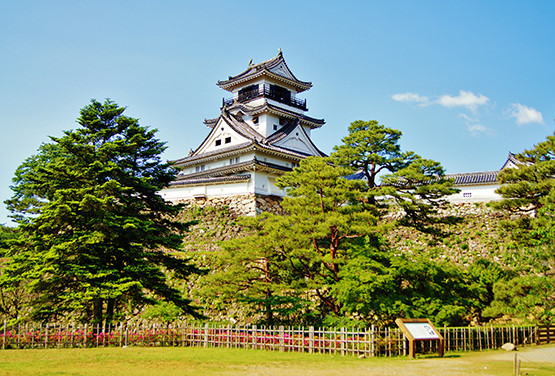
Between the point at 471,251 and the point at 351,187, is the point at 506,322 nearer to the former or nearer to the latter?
the point at 471,251

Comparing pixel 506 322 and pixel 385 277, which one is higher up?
pixel 385 277

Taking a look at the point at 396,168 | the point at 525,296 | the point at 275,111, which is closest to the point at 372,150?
the point at 396,168

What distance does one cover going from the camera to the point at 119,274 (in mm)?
15531

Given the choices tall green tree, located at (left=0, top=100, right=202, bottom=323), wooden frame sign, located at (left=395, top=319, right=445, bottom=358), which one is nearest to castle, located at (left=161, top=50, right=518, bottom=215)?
tall green tree, located at (left=0, top=100, right=202, bottom=323)

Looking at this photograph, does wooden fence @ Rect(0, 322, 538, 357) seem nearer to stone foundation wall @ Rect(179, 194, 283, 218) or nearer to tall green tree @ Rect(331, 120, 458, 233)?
tall green tree @ Rect(331, 120, 458, 233)

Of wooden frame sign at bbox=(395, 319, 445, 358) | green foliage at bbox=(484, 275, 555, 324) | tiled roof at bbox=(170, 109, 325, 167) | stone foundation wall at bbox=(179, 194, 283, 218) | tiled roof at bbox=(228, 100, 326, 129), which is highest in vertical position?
tiled roof at bbox=(228, 100, 326, 129)

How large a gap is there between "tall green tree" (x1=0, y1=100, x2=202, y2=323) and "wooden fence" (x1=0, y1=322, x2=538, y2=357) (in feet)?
2.33

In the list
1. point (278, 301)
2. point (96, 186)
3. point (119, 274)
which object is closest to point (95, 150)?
point (96, 186)

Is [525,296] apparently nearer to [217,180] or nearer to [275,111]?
[217,180]

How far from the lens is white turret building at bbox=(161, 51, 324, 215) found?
27297 millimetres

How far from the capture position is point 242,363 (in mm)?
11328

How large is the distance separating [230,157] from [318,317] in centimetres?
1575

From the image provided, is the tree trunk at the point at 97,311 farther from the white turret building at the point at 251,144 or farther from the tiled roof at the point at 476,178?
the tiled roof at the point at 476,178

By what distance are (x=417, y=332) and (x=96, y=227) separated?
10.3 m
